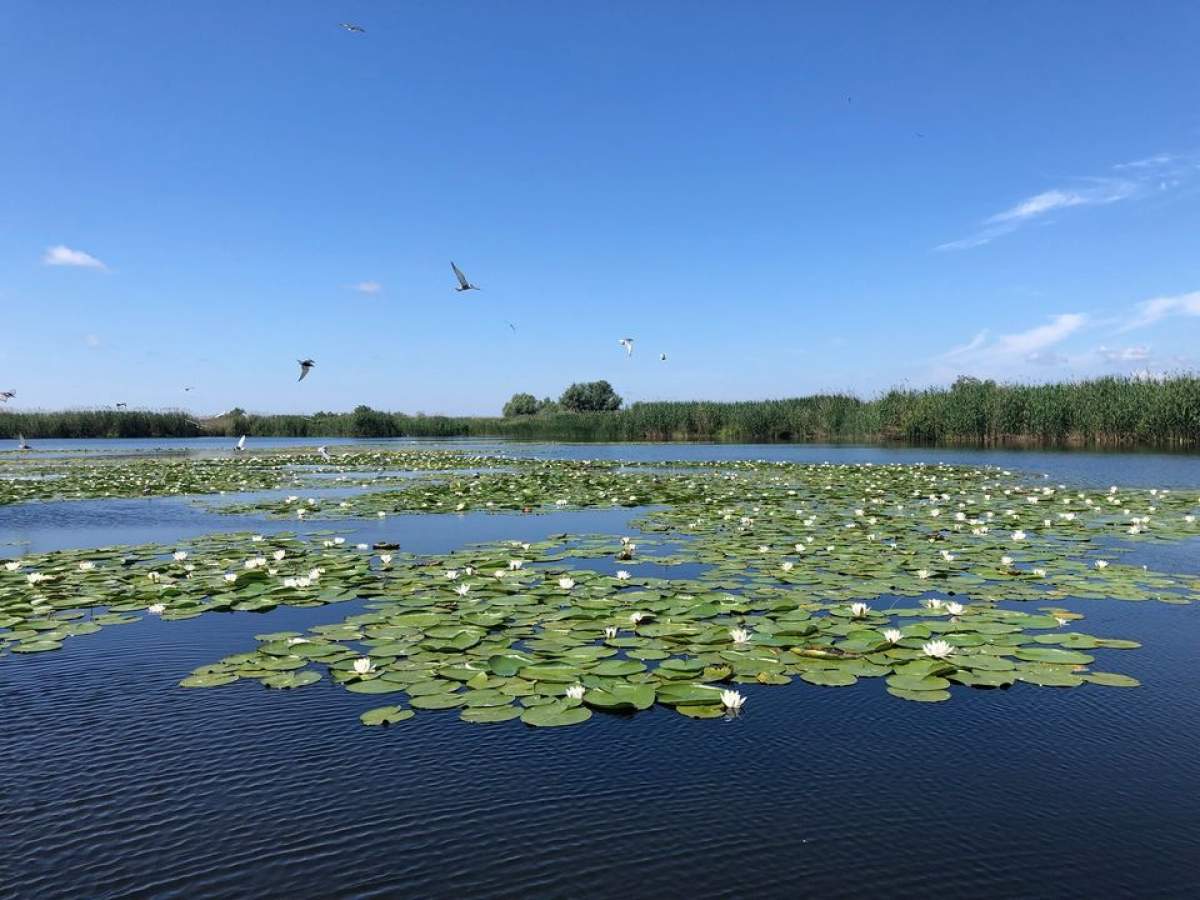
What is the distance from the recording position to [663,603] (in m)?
5.98

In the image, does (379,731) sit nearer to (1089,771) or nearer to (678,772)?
(678,772)

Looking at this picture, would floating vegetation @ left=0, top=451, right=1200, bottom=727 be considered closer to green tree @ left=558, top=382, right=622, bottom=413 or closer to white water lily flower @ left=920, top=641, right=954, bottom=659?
white water lily flower @ left=920, top=641, right=954, bottom=659

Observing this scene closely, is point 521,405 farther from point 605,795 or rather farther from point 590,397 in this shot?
point 605,795

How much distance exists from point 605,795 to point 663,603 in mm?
2821

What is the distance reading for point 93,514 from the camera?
12648mm

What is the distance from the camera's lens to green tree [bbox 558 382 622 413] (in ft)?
297

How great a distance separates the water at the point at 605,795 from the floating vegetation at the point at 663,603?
0.21 m

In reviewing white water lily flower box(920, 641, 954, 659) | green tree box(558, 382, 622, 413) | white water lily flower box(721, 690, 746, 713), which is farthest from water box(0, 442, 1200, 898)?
green tree box(558, 382, 622, 413)

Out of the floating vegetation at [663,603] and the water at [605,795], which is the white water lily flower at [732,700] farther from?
the water at [605,795]

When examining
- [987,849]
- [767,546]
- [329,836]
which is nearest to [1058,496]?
[767,546]

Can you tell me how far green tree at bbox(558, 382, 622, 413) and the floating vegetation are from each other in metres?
78.8

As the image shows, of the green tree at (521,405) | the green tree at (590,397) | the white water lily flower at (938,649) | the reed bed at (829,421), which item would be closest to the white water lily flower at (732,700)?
the white water lily flower at (938,649)

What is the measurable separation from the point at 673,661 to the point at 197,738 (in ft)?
8.51

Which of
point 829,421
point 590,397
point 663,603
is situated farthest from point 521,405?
point 663,603
